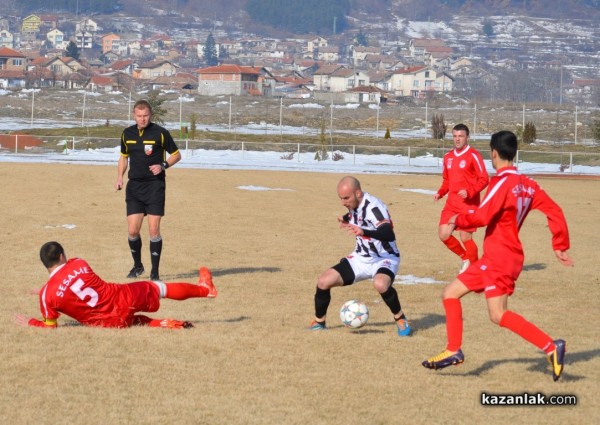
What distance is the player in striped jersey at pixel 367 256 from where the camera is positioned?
32.0 ft

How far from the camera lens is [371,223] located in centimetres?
986

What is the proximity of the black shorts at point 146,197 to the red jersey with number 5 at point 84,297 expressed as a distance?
3540mm

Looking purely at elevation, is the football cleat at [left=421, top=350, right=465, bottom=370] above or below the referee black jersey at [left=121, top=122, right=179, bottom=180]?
below

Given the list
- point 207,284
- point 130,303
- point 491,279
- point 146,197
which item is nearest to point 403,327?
point 207,284

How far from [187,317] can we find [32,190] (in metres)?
17.8

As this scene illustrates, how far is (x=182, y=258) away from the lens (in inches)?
621

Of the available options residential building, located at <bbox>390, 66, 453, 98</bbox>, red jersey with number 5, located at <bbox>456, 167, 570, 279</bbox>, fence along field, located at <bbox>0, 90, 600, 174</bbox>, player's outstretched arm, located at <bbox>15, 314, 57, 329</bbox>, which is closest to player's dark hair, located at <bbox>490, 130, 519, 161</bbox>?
red jersey with number 5, located at <bbox>456, 167, 570, 279</bbox>

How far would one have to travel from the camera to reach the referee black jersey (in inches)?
526

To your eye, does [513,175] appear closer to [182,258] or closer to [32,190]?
[182,258]

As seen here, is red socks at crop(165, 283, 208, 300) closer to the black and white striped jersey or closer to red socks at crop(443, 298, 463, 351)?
the black and white striped jersey

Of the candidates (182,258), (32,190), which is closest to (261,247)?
(182,258)

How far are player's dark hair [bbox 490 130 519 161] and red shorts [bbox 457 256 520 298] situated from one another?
82cm

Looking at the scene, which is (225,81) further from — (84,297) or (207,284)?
(84,297)

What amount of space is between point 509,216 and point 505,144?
547 millimetres
